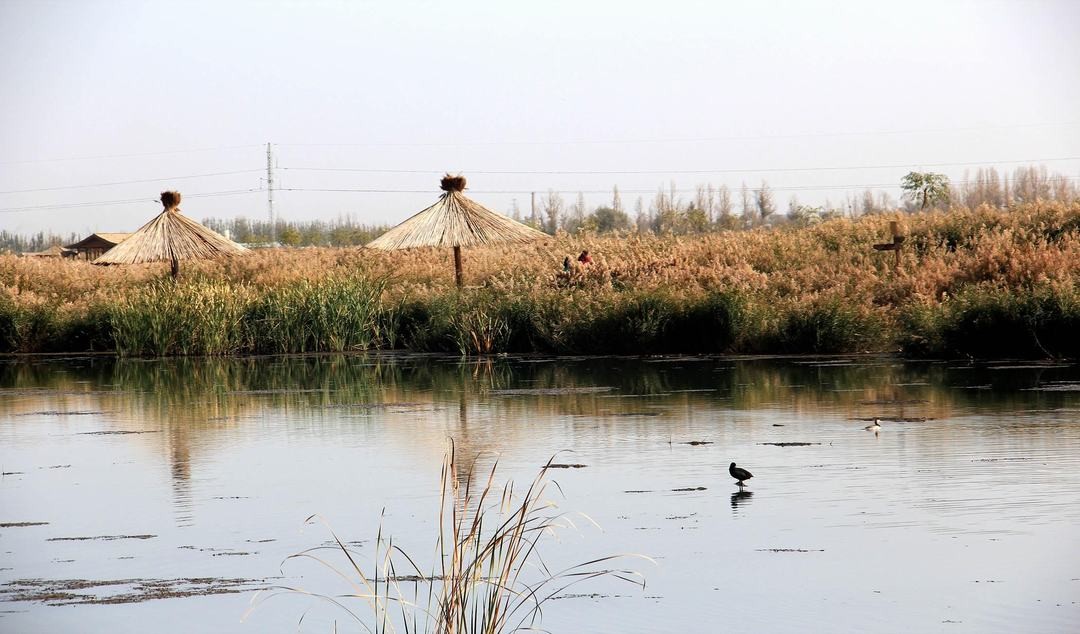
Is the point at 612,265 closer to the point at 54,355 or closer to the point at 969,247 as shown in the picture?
the point at 969,247

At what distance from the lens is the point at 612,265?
3228 cm

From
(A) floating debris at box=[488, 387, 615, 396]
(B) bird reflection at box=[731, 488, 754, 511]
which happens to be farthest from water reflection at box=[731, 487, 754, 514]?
(A) floating debris at box=[488, 387, 615, 396]

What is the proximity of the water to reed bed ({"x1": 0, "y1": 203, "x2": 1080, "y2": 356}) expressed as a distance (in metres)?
2.80

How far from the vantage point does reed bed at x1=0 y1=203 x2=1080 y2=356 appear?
24.2m

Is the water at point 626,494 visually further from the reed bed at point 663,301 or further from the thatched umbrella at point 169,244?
the thatched umbrella at point 169,244

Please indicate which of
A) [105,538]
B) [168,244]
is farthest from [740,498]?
[168,244]

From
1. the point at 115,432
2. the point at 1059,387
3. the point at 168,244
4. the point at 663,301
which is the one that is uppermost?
the point at 168,244

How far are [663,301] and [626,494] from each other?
15.8 meters

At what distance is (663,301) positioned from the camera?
26578mm

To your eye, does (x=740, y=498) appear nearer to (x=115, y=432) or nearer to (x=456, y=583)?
(x=456, y=583)

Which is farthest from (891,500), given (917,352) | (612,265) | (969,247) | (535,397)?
(969,247)

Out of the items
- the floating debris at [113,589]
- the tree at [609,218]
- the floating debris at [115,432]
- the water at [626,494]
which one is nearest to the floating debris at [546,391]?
the water at [626,494]

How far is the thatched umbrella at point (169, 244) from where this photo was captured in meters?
34.9

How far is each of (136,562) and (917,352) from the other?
56.9 ft
